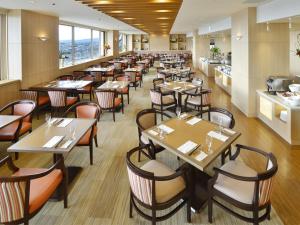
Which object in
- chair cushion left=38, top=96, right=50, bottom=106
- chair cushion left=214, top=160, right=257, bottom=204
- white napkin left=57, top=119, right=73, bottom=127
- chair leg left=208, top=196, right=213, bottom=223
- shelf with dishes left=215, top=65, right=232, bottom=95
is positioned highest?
shelf with dishes left=215, top=65, right=232, bottom=95

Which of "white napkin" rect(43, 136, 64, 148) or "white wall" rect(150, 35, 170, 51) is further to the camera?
"white wall" rect(150, 35, 170, 51)

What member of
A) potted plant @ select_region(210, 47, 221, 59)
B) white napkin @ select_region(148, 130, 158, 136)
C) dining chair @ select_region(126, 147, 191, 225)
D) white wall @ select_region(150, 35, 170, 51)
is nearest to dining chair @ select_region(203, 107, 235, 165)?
white napkin @ select_region(148, 130, 158, 136)

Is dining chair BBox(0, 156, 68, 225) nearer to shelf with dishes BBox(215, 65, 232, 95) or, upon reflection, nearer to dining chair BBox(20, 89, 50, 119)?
dining chair BBox(20, 89, 50, 119)

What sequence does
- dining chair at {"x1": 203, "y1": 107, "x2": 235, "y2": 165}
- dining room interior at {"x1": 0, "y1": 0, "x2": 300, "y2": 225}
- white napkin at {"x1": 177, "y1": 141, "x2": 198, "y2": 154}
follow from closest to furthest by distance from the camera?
1. dining room interior at {"x1": 0, "y1": 0, "x2": 300, "y2": 225}
2. white napkin at {"x1": 177, "y1": 141, "x2": 198, "y2": 154}
3. dining chair at {"x1": 203, "y1": 107, "x2": 235, "y2": 165}

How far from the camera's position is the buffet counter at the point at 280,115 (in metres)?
5.72

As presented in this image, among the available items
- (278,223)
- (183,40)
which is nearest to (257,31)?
(278,223)

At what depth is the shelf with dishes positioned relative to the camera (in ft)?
37.9

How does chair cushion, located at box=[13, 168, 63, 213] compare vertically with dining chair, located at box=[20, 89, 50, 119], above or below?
below

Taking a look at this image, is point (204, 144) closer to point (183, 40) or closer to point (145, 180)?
point (145, 180)

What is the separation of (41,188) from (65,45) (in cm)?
1089

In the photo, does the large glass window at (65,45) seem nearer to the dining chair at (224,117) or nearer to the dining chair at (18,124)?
the dining chair at (18,124)

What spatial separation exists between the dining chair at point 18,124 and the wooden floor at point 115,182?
48 cm

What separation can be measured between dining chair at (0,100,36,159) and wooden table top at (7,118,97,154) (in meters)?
1.04

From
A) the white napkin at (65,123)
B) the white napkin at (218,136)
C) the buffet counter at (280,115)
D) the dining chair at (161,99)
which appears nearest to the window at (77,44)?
the dining chair at (161,99)
